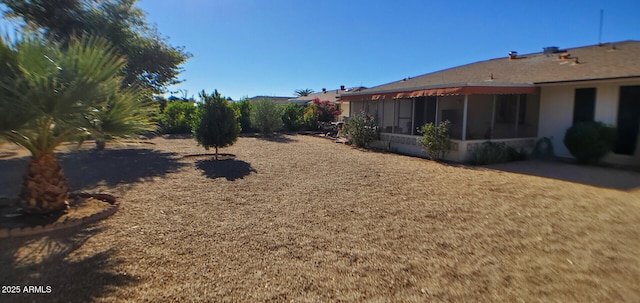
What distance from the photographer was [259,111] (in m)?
21.2

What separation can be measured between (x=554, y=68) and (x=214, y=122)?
44.1 feet

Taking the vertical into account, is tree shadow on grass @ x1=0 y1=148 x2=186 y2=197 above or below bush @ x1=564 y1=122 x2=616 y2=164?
below

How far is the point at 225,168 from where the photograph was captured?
9.91 m

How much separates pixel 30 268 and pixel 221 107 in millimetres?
8761

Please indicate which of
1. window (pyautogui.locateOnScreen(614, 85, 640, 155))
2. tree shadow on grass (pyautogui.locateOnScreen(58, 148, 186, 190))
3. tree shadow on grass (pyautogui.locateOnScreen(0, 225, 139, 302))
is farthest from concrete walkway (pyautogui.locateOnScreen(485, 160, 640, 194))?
tree shadow on grass (pyautogui.locateOnScreen(58, 148, 186, 190))

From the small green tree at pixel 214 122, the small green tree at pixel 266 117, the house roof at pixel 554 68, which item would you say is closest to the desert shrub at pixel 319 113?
the small green tree at pixel 266 117

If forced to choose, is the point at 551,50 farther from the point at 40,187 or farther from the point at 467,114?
the point at 40,187

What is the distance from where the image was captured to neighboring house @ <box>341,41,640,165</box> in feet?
35.9

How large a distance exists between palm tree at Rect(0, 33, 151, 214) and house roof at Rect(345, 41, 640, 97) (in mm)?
9854

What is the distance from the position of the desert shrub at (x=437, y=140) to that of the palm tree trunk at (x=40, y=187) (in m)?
10.5

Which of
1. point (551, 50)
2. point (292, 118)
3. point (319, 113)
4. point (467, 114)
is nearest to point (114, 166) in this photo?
point (467, 114)

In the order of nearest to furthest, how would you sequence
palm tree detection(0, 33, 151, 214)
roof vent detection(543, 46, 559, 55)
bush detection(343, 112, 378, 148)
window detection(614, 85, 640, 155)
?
palm tree detection(0, 33, 151, 214), window detection(614, 85, 640, 155), bush detection(343, 112, 378, 148), roof vent detection(543, 46, 559, 55)

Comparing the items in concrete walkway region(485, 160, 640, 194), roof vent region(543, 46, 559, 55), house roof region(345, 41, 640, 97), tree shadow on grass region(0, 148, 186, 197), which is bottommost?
tree shadow on grass region(0, 148, 186, 197)

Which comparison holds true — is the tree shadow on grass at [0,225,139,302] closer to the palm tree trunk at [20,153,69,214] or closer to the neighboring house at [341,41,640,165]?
the palm tree trunk at [20,153,69,214]
